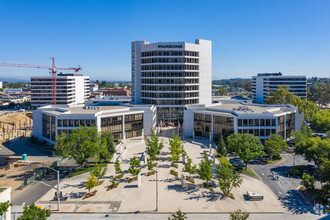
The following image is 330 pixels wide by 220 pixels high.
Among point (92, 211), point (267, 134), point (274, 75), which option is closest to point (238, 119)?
point (267, 134)

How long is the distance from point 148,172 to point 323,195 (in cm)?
3864

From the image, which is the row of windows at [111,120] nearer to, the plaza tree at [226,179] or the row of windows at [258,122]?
the row of windows at [258,122]

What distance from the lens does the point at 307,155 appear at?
62969mm

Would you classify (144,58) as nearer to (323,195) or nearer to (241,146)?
(241,146)

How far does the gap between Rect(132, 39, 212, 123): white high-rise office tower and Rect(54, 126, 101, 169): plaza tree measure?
5809 centimetres

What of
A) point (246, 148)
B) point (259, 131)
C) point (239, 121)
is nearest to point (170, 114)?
point (239, 121)

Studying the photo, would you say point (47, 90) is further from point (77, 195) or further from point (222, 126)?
point (77, 195)

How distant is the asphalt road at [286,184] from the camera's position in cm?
4628

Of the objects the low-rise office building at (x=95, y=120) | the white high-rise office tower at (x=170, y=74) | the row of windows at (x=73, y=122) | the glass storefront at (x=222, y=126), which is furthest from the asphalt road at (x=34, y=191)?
the white high-rise office tower at (x=170, y=74)

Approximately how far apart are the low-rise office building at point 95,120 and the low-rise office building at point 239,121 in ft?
59.4

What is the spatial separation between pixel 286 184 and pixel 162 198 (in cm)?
3028

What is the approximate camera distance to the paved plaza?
4550 cm

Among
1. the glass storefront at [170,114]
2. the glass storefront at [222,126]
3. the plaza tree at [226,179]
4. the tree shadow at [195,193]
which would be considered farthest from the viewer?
the glass storefront at [170,114]

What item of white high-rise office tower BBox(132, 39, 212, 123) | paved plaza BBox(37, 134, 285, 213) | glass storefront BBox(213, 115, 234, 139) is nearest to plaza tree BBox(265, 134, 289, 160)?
glass storefront BBox(213, 115, 234, 139)
